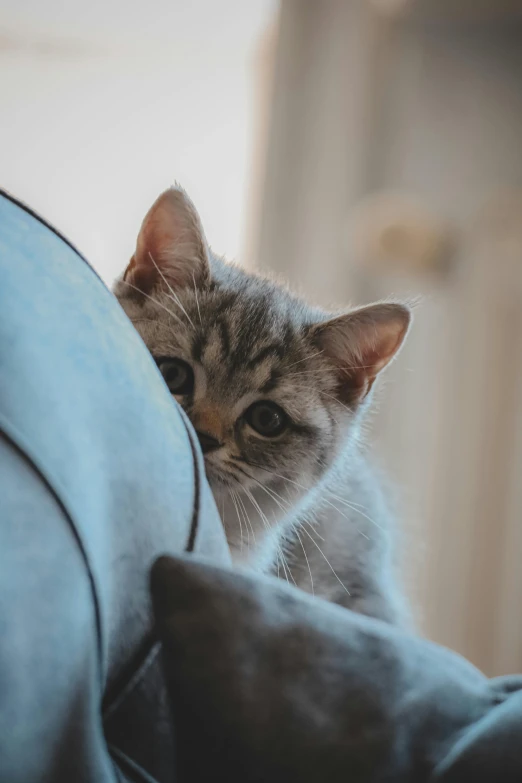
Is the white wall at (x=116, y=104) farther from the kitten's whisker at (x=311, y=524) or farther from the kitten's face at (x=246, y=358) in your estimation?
the kitten's whisker at (x=311, y=524)

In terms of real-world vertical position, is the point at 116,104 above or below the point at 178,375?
above

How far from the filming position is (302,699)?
436 millimetres

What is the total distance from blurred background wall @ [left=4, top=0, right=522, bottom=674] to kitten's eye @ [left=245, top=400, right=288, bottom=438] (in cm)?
94

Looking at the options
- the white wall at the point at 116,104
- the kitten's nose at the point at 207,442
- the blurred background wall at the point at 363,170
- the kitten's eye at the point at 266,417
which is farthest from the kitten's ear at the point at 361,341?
the white wall at the point at 116,104

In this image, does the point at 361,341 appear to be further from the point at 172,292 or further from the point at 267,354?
the point at 172,292

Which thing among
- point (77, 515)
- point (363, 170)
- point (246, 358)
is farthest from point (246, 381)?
point (363, 170)

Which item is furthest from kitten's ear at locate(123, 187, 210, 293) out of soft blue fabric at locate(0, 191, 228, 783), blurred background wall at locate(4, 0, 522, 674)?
blurred background wall at locate(4, 0, 522, 674)

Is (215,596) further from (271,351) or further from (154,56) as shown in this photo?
(154,56)

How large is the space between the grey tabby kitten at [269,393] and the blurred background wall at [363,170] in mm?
844

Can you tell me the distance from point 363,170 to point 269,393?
165cm

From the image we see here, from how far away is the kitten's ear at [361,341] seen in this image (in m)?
1.00

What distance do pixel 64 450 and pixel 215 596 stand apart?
0.12 metres

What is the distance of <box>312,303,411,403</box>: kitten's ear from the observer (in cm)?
100

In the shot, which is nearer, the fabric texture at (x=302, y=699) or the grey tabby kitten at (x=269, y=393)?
the fabric texture at (x=302, y=699)
